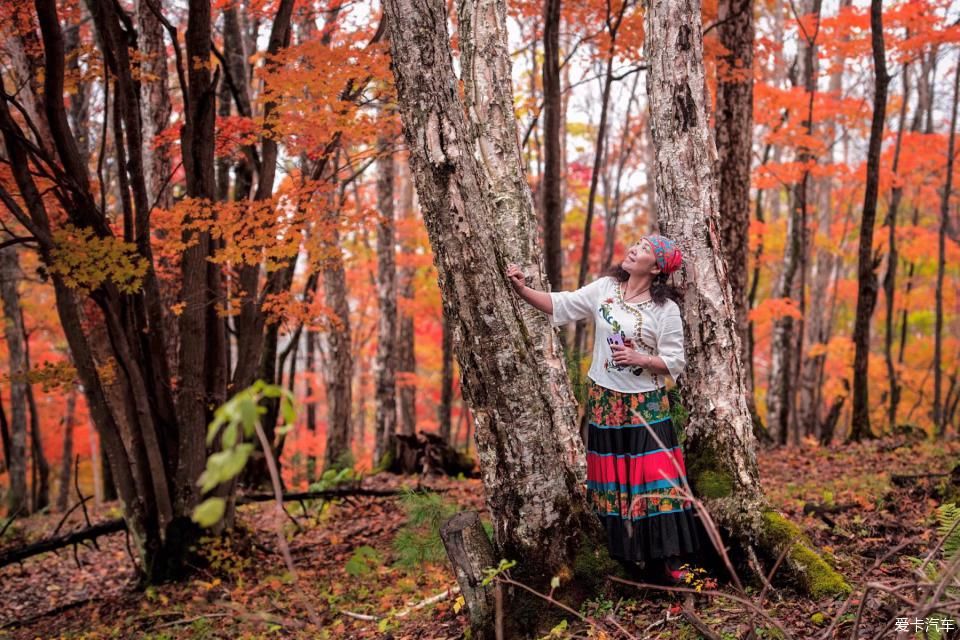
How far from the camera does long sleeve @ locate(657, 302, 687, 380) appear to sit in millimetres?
3574

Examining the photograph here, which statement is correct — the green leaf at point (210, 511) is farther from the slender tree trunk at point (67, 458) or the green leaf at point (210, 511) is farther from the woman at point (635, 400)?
the slender tree trunk at point (67, 458)

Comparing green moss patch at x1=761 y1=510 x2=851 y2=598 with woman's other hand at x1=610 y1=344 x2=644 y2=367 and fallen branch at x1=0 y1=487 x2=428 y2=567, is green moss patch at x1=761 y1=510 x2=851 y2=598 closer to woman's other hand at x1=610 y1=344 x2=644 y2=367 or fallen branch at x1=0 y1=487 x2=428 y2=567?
woman's other hand at x1=610 y1=344 x2=644 y2=367

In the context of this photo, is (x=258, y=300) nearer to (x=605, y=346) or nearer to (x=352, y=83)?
(x=352, y=83)

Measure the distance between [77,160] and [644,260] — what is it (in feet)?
14.9

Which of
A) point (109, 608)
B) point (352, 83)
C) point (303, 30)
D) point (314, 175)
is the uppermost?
point (303, 30)

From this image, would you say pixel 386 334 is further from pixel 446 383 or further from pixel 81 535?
pixel 81 535

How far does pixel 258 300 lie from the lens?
634cm

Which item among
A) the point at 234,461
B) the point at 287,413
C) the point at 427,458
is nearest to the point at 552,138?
the point at 427,458

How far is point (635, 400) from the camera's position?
365 centimetres

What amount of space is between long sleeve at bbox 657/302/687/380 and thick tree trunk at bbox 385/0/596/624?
60cm

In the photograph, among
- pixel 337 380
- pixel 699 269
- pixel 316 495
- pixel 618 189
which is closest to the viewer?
pixel 699 269

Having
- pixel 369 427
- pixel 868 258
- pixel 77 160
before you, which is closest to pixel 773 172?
pixel 868 258

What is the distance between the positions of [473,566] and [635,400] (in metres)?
1.18

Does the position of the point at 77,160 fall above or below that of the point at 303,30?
below
